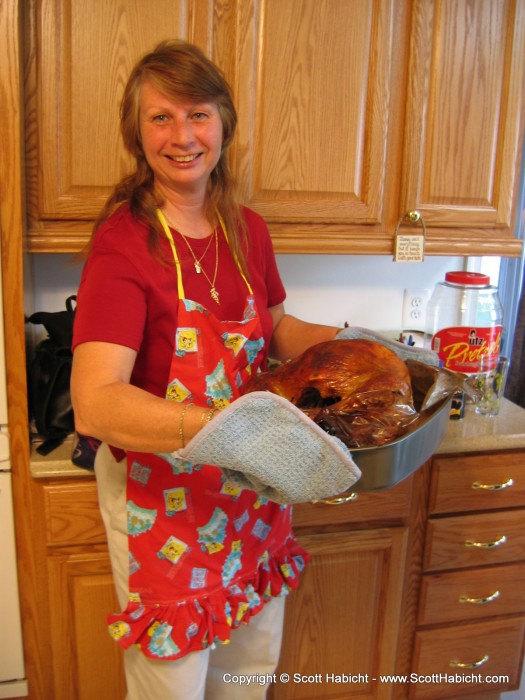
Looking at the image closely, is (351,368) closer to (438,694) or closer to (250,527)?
(250,527)

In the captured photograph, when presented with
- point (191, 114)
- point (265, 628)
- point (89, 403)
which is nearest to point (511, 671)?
point (265, 628)

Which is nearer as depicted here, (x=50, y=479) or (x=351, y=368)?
(x=351, y=368)

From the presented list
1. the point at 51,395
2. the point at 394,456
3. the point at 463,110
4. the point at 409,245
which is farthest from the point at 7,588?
the point at 463,110

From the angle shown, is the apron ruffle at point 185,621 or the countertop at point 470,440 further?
the countertop at point 470,440

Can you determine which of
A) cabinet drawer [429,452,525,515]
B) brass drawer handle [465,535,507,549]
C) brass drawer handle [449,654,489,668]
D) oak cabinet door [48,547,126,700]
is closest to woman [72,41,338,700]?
oak cabinet door [48,547,126,700]

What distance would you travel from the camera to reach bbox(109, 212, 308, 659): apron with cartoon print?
109 centimetres

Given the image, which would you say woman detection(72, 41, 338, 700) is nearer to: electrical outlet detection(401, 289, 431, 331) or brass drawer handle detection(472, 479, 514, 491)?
brass drawer handle detection(472, 479, 514, 491)

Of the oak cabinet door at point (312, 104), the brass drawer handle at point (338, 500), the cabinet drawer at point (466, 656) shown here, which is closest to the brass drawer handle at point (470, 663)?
the cabinet drawer at point (466, 656)

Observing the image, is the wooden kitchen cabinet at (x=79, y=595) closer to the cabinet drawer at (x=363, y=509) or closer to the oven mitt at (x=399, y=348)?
the cabinet drawer at (x=363, y=509)

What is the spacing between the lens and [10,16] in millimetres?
1140

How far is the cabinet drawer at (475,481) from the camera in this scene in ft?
4.88

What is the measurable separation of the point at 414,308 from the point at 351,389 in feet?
3.45

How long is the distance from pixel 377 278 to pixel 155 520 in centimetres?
106

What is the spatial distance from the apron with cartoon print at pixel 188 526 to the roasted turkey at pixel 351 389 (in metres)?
0.10
